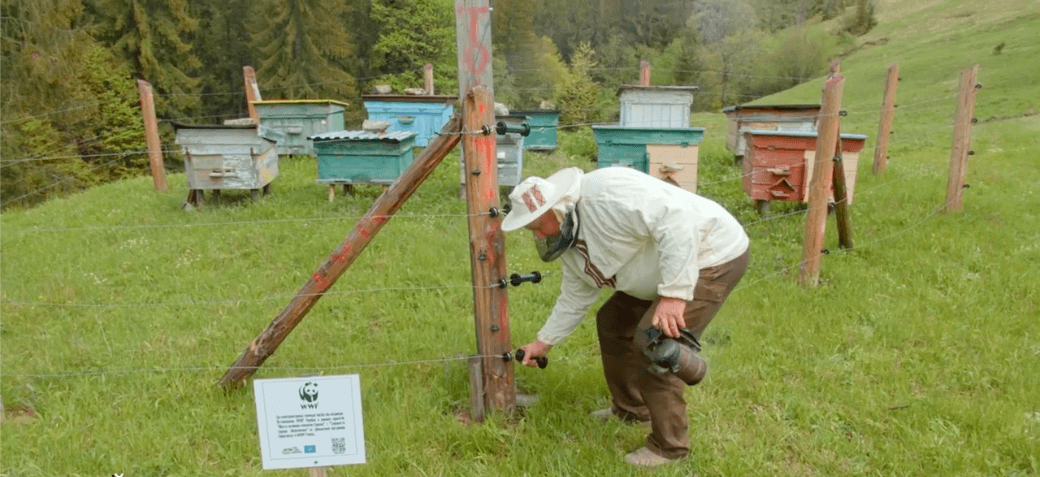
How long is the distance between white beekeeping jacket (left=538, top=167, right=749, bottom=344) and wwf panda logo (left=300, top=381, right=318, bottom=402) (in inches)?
53.3

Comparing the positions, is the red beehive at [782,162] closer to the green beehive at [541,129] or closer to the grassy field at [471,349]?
the grassy field at [471,349]

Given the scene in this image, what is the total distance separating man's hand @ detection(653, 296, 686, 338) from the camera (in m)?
3.02

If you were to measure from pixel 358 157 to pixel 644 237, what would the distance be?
6760mm

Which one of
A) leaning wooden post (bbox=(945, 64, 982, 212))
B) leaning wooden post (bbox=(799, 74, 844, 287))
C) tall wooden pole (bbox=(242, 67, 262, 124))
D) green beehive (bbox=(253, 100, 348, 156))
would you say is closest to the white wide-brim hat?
leaning wooden post (bbox=(799, 74, 844, 287))

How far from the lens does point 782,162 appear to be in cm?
787

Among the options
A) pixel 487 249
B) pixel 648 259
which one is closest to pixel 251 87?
pixel 487 249

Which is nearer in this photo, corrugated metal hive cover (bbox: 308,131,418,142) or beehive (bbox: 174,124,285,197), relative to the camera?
corrugated metal hive cover (bbox: 308,131,418,142)

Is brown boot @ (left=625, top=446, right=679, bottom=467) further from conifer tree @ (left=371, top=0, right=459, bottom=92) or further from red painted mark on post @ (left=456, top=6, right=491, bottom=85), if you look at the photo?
conifer tree @ (left=371, top=0, right=459, bottom=92)

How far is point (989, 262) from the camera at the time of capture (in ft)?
20.9

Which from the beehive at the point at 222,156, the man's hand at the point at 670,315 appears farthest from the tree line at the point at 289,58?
the man's hand at the point at 670,315

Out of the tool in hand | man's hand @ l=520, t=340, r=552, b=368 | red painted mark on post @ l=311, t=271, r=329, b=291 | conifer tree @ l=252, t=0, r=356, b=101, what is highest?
conifer tree @ l=252, t=0, r=356, b=101

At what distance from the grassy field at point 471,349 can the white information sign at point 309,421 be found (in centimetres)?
79

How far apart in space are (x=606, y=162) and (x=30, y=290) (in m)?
6.35

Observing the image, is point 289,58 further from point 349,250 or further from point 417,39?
point 349,250
